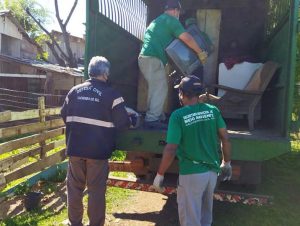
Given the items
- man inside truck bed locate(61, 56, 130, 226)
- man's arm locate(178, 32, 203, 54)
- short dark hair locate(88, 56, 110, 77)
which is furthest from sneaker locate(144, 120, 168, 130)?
man's arm locate(178, 32, 203, 54)

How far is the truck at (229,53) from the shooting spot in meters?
4.34

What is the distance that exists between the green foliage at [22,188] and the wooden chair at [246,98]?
315 cm

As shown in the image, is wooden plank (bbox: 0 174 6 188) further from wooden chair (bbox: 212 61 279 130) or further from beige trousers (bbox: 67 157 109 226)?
wooden chair (bbox: 212 61 279 130)

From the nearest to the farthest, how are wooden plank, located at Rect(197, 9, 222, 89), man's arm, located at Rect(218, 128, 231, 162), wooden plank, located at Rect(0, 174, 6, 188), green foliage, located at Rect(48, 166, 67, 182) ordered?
man's arm, located at Rect(218, 128, 231, 162) < wooden plank, located at Rect(0, 174, 6, 188) < green foliage, located at Rect(48, 166, 67, 182) < wooden plank, located at Rect(197, 9, 222, 89)

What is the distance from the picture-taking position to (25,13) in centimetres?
3831

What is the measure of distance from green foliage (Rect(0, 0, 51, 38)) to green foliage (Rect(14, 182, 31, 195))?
3273 cm

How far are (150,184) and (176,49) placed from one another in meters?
1.77

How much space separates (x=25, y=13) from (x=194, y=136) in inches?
1510

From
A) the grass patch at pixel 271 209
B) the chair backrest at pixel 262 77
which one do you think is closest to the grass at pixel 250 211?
the grass patch at pixel 271 209

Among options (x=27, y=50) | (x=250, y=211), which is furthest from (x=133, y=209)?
(x=27, y=50)

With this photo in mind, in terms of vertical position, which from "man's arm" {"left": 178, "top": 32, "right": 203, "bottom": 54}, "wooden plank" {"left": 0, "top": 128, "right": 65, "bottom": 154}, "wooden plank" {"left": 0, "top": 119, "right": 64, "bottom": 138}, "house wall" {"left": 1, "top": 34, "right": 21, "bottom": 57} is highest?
"house wall" {"left": 1, "top": 34, "right": 21, "bottom": 57}

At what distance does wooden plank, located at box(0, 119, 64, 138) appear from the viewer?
260 inches

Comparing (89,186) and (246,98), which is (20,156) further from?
(246,98)

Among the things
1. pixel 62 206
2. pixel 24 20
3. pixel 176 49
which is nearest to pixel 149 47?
pixel 176 49
